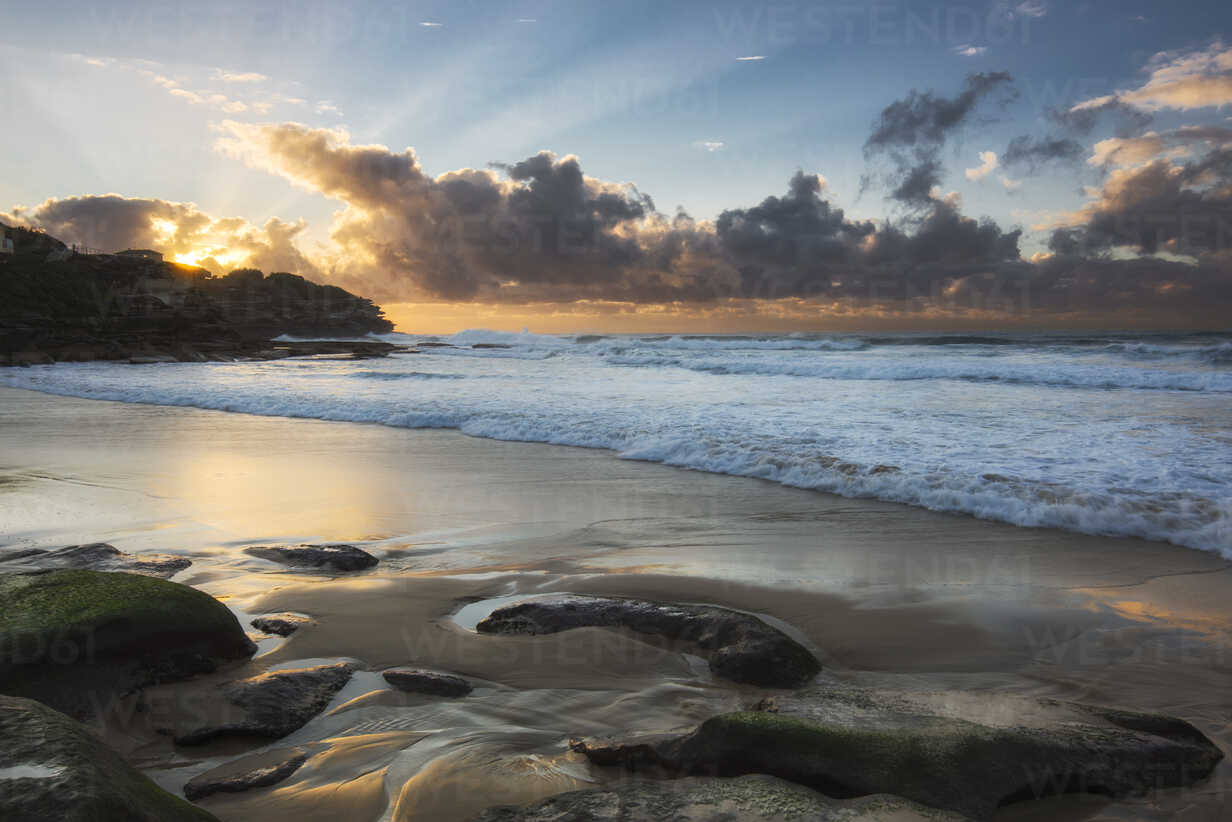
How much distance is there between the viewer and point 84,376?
22344 millimetres

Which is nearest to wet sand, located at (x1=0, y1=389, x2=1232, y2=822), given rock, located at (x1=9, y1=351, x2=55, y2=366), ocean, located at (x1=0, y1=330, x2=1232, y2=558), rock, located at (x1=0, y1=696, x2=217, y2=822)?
rock, located at (x1=0, y1=696, x2=217, y2=822)

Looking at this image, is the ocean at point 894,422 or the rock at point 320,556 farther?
the ocean at point 894,422

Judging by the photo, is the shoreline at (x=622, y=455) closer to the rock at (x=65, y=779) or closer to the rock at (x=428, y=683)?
the rock at (x=428, y=683)

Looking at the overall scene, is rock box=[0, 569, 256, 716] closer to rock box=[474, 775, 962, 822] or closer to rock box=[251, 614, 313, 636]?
rock box=[251, 614, 313, 636]

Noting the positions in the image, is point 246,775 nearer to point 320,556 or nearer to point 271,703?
point 271,703

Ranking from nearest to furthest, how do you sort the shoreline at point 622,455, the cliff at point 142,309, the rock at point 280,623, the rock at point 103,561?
the rock at point 280,623 < the rock at point 103,561 < the shoreline at point 622,455 < the cliff at point 142,309

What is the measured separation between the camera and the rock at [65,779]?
1.45 meters

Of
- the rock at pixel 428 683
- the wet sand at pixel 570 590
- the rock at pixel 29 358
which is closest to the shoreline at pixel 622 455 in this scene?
the wet sand at pixel 570 590

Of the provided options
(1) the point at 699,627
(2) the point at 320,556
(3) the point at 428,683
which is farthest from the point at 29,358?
(1) the point at 699,627

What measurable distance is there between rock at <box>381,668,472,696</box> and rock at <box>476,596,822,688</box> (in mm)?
620

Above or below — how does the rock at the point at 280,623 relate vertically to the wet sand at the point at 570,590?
above

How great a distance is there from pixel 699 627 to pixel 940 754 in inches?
56.1

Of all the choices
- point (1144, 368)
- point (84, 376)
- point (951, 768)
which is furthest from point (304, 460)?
point (1144, 368)

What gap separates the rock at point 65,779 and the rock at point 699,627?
1883mm
